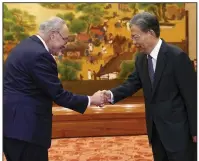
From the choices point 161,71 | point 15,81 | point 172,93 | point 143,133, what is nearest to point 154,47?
point 161,71

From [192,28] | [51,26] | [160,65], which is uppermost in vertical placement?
[51,26]

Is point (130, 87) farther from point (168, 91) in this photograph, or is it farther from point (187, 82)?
point (187, 82)

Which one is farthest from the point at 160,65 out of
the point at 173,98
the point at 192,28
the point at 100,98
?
the point at 192,28

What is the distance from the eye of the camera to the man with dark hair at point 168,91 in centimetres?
230

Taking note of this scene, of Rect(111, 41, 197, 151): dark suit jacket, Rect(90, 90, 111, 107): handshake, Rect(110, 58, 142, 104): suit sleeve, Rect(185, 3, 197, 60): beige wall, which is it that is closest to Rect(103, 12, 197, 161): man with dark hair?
Rect(111, 41, 197, 151): dark suit jacket

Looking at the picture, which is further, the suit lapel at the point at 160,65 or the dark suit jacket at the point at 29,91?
the suit lapel at the point at 160,65

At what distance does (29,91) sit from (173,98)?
93cm

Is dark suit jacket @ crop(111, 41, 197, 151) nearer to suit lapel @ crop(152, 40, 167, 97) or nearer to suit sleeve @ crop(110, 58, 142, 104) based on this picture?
suit lapel @ crop(152, 40, 167, 97)

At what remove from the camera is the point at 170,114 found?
7.79 ft

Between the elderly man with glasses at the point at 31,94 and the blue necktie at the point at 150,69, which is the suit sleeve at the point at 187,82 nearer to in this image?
the blue necktie at the point at 150,69

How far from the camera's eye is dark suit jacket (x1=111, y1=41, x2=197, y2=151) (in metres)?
2.29

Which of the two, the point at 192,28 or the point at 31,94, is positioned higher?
the point at 31,94

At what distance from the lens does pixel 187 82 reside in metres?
2.29

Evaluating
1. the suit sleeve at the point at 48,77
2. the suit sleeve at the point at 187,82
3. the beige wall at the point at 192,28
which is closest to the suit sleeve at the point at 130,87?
the suit sleeve at the point at 187,82
